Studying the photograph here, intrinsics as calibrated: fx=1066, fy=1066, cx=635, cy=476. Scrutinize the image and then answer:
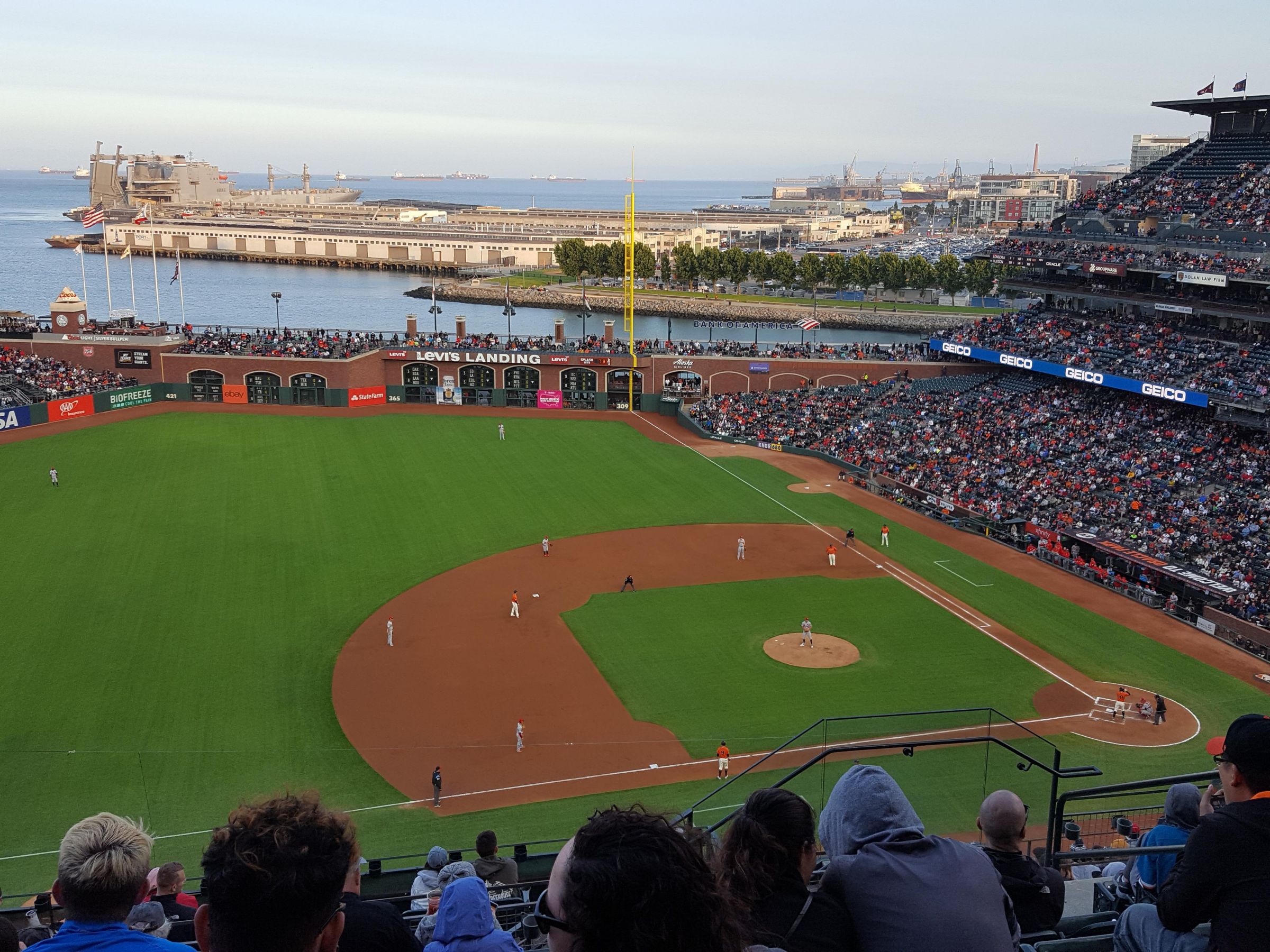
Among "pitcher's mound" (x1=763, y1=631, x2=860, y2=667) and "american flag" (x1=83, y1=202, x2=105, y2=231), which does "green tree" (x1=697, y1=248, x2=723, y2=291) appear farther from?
"pitcher's mound" (x1=763, y1=631, x2=860, y2=667)

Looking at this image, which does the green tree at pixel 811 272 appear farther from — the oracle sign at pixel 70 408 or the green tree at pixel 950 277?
the oracle sign at pixel 70 408

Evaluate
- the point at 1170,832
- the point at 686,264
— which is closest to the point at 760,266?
the point at 686,264

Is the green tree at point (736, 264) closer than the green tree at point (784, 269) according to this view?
No

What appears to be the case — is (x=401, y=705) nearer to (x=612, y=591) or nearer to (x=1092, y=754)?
(x=612, y=591)

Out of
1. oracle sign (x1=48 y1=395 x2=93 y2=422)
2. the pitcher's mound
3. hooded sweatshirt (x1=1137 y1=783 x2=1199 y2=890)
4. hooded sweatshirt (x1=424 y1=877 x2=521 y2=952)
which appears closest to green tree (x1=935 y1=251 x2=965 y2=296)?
oracle sign (x1=48 y1=395 x2=93 y2=422)

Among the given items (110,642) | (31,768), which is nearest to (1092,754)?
(31,768)

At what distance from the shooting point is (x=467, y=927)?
504 cm

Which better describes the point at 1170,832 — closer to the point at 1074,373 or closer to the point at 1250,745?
the point at 1250,745

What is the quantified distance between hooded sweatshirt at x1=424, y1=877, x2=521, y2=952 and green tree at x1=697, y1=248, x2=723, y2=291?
117 metres

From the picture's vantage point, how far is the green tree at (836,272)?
373ft

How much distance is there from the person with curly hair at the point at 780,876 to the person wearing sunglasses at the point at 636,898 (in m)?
0.77

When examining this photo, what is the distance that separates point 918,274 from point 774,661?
90.2m

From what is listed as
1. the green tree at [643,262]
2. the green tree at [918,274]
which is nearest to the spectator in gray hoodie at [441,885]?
the green tree at [918,274]

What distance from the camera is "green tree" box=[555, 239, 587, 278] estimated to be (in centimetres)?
12719
